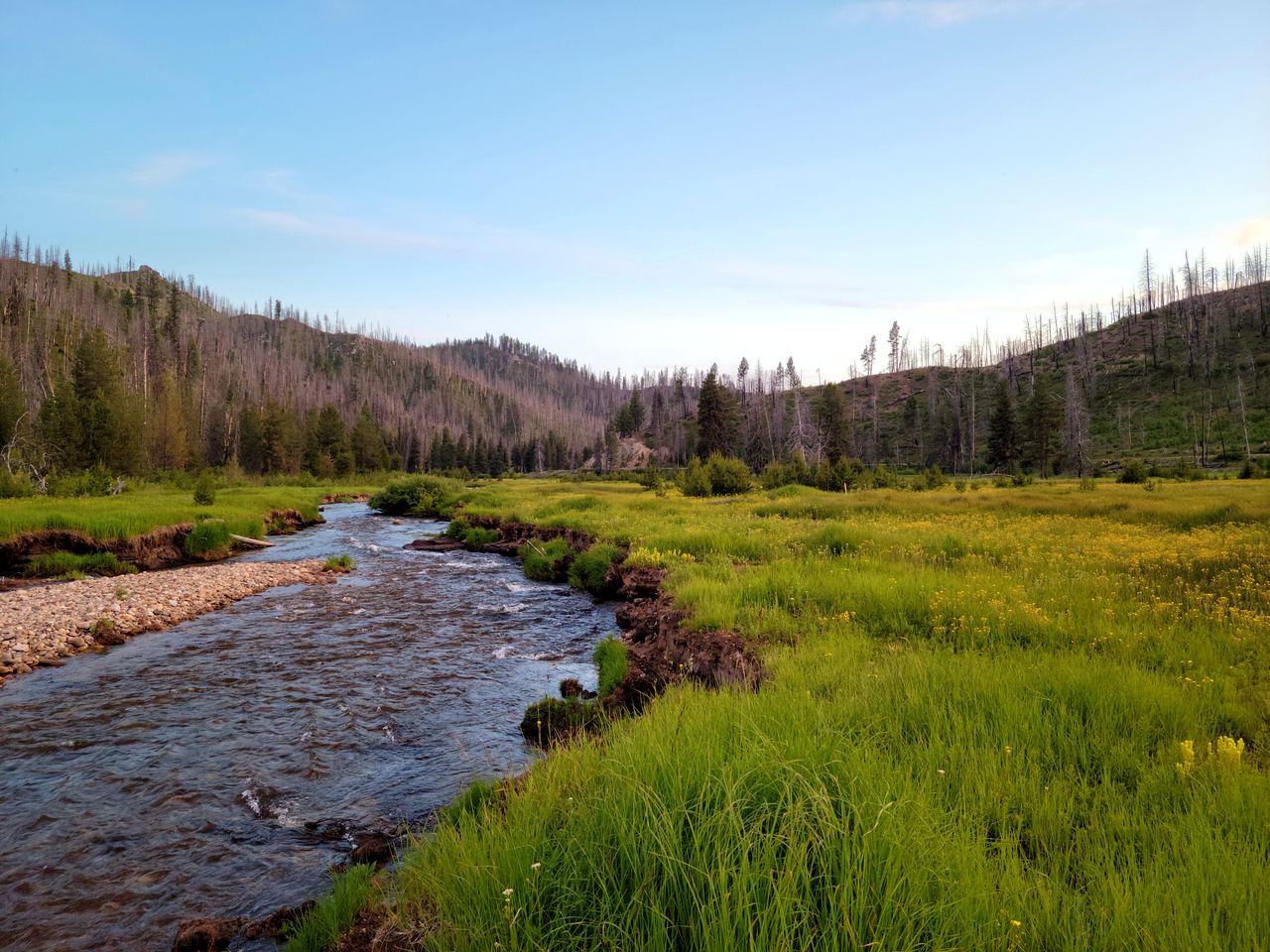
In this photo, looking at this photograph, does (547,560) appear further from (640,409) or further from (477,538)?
(640,409)

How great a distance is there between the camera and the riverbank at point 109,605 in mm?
10602

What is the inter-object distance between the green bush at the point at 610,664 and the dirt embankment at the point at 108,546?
1778 centimetres

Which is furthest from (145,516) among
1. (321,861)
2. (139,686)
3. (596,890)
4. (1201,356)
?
(1201,356)

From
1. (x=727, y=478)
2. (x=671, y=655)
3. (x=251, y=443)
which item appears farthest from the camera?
(x=251, y=443)

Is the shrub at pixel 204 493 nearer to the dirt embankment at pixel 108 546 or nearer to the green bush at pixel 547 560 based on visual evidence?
the dirt embankment at pixel 108 546

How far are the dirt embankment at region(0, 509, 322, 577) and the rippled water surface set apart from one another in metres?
8.81

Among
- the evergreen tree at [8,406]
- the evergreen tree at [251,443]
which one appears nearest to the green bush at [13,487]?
the evergreen tree at [8,406]

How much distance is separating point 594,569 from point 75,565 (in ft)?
52.5

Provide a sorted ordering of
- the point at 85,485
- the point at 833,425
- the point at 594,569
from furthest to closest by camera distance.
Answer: the point at 833,425, the point at 85,485, the point at 594,569

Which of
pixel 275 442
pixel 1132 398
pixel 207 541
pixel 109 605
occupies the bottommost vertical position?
pixel 109 605

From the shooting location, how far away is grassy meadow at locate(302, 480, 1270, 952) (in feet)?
7.87

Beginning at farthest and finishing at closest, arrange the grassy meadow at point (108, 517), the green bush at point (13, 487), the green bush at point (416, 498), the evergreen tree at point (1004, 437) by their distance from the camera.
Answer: the evergreen tree at point (1004, 437), the green bush at point (416, 498), the green bush at point (13, 487), the grassy meadow at point (108, 517)

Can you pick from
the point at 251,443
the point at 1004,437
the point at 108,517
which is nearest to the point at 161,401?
the point at 251,443

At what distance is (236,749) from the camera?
7.30 metres
